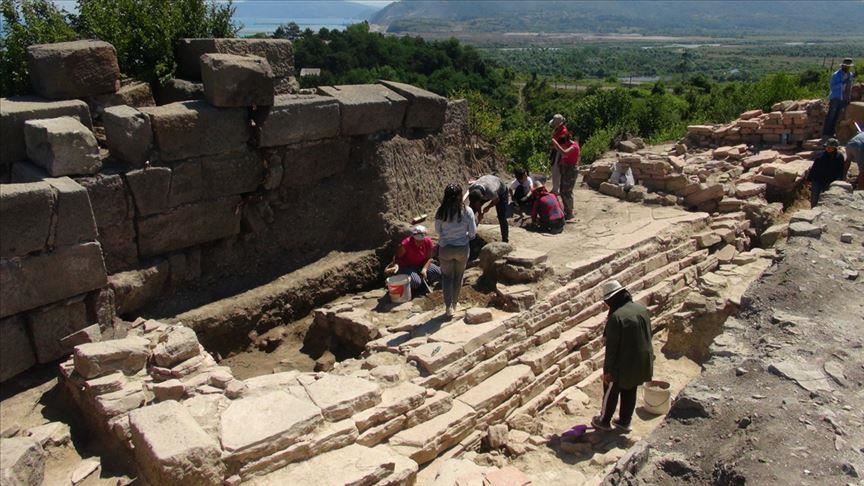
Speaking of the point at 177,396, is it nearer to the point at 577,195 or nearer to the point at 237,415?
the point at 237,415

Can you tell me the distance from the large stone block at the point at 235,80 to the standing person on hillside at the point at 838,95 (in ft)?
35.1

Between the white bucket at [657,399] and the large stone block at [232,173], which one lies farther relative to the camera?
the large stone block at [232,173]

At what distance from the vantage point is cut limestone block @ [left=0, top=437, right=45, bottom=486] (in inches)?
182

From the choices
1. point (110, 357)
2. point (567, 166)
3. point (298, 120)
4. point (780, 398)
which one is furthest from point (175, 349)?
point (567, 166)

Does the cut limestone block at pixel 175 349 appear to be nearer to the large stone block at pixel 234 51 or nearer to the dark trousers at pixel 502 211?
the large stone block at pixel 234 51

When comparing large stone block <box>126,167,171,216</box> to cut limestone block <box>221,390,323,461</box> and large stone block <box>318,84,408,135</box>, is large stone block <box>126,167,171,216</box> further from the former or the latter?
cut limestone block <box>221,390,323,461</box>

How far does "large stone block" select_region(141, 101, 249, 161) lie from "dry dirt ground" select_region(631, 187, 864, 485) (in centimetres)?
551

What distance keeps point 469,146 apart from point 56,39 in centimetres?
589

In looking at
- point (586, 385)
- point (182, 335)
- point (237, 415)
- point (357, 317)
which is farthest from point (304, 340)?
point (586, 385)

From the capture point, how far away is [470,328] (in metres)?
7.02

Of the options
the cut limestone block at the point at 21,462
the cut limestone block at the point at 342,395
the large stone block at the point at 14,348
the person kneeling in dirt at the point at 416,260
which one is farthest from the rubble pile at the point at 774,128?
the cut limestone block at the point at 21,462

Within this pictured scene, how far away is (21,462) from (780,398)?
522 cm

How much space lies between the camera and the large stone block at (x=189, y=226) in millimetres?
7254

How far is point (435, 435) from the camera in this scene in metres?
5.82
